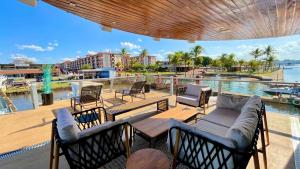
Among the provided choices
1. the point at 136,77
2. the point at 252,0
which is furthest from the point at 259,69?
the point at 252,0

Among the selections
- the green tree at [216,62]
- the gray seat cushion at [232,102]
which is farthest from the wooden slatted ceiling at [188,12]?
the green tree at [216,62]

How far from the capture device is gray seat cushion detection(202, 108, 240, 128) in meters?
2.37

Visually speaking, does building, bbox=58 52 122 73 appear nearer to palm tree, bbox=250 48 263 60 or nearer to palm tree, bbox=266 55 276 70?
palm tree, bbox=250 48 263 60

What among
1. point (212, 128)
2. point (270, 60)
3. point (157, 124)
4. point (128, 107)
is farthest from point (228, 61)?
point (157, 124)

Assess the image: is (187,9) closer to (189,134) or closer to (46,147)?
(189,134)

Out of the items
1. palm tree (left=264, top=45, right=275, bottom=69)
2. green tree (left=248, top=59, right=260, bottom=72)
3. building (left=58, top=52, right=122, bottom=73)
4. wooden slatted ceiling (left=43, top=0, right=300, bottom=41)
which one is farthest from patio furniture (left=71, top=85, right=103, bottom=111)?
building (left=58, top=52, right=122, bottom=73)

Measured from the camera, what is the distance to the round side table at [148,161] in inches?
52.6

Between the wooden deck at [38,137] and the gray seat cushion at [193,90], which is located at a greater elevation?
the gray seat cushion at [193,90]

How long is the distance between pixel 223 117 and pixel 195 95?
1744 mm

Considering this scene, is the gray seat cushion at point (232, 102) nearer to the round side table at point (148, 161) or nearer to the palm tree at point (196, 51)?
the round side table at point (148, 161)

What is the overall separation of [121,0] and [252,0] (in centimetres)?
197

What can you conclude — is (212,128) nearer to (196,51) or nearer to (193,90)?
(193,90)

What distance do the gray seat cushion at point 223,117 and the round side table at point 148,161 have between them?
1.35m

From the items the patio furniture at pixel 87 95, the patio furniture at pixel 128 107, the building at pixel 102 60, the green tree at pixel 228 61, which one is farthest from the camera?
the building at pixel 102 60
